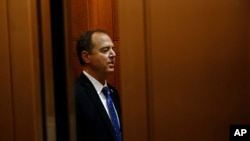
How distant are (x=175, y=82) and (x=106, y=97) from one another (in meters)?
0.93

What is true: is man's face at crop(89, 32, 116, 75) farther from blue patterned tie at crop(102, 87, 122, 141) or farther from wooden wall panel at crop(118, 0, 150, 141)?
wooden wall panel at crop(118, 0, 150, 141)

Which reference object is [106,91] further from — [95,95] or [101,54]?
[101,54]

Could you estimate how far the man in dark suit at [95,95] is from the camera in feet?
6.17

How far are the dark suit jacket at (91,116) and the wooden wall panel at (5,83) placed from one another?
0.44m

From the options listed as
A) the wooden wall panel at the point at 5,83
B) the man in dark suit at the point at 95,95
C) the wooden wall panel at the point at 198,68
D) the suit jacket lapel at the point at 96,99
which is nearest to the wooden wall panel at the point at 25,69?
the wooden wall panel at the point at 5,83

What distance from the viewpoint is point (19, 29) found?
1.37 meters

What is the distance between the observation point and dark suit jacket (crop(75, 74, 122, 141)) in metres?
1.86

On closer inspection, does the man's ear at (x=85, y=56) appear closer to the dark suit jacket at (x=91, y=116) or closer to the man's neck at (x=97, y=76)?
the man's neck at (x=97, y=76)

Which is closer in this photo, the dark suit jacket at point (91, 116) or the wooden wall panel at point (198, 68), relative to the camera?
the wooden wall panel at point (198, 68)

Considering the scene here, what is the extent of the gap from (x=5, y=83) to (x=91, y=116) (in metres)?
0.60

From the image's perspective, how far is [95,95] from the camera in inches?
79.7

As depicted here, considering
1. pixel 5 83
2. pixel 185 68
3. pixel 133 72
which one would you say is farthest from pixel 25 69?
pixel 185 68

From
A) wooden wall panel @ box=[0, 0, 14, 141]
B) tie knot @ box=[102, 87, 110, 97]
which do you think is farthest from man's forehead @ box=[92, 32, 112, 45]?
wooden wall panel @ box=[0, 0, 14, 141]

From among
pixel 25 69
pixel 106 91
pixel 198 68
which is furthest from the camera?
pixel 106 91
